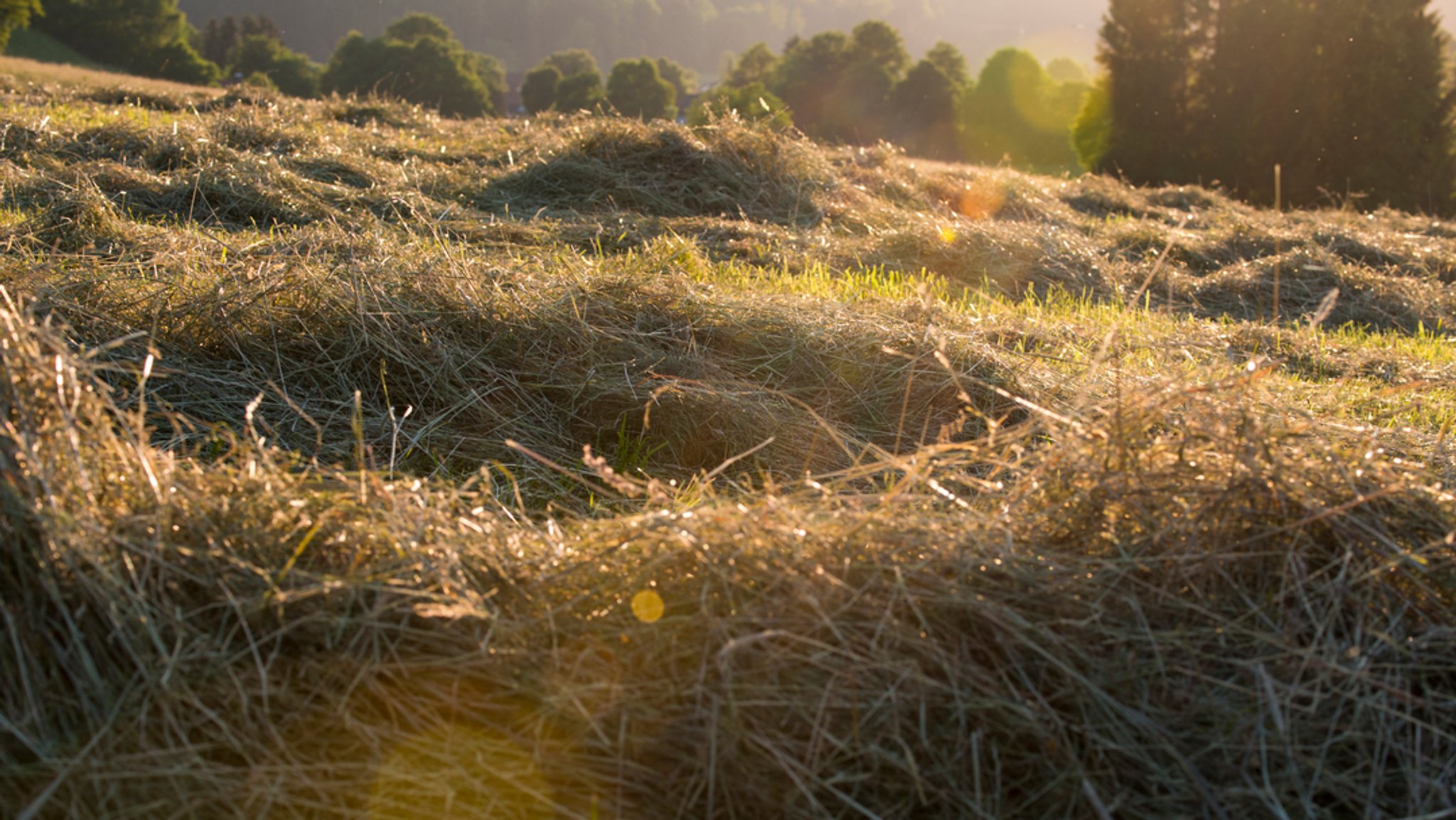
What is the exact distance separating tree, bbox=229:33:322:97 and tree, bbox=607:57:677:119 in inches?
535

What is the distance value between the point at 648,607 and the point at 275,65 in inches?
2016

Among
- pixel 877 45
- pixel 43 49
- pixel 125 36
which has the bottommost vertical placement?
pixel 43 49

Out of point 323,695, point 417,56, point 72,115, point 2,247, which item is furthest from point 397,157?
point 417,56

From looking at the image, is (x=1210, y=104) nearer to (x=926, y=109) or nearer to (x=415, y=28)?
(x=926, y=109)

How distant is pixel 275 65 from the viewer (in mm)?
44094

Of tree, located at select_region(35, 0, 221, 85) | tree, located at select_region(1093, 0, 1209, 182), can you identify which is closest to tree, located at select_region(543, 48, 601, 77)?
tree, located at select_region(35, 0, 221, 85)

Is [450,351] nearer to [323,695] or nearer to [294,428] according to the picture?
[294,428]

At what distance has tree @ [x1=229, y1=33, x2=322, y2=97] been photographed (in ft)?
138

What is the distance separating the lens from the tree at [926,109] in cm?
3219

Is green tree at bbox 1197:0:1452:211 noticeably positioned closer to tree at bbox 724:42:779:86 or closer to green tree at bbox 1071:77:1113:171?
green tree at bbox 1071:77:1113:171

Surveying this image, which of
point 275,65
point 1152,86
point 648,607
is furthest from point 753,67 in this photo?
point 648,607

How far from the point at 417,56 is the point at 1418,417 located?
4091 centimetres

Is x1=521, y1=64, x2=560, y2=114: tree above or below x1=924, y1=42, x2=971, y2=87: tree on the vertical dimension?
below

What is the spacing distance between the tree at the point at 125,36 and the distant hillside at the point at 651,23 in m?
38.3
